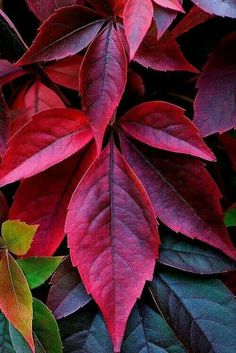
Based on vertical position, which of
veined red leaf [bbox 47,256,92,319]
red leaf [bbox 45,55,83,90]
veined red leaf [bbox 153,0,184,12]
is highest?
veined red leaf [bbox 153,0,184,12]

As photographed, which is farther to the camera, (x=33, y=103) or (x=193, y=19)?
(x=33, y=103)

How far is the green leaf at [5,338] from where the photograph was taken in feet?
2.02

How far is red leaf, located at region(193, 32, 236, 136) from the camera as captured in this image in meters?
0.59

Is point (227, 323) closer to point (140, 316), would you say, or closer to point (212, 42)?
point (140, 316)

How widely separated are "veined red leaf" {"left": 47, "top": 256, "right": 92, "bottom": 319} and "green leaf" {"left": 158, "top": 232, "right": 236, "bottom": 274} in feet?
0.31

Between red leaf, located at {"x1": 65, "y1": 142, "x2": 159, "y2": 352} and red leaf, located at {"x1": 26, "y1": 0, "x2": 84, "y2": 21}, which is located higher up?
red leaf, located at {"x1": 26, "y1": 0, "x2": 84, "y2": 21}

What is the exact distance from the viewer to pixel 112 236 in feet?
1.91

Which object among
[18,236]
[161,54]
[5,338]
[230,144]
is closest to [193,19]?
[161,54]

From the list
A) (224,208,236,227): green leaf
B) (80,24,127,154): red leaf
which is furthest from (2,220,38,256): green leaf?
(224,208,236,227): green leaf

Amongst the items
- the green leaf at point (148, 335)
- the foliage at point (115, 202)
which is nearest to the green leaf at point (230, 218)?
the foliage at point (115, 202)

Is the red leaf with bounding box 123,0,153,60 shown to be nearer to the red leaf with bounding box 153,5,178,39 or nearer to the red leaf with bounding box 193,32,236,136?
the red leaf with bounding box 153,5,178,39

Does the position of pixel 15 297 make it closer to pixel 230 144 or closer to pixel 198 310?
pixel 198 310

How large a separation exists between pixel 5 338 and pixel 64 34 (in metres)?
0.33

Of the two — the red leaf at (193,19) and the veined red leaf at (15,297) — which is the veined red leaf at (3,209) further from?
the red leaf at (193,19)
